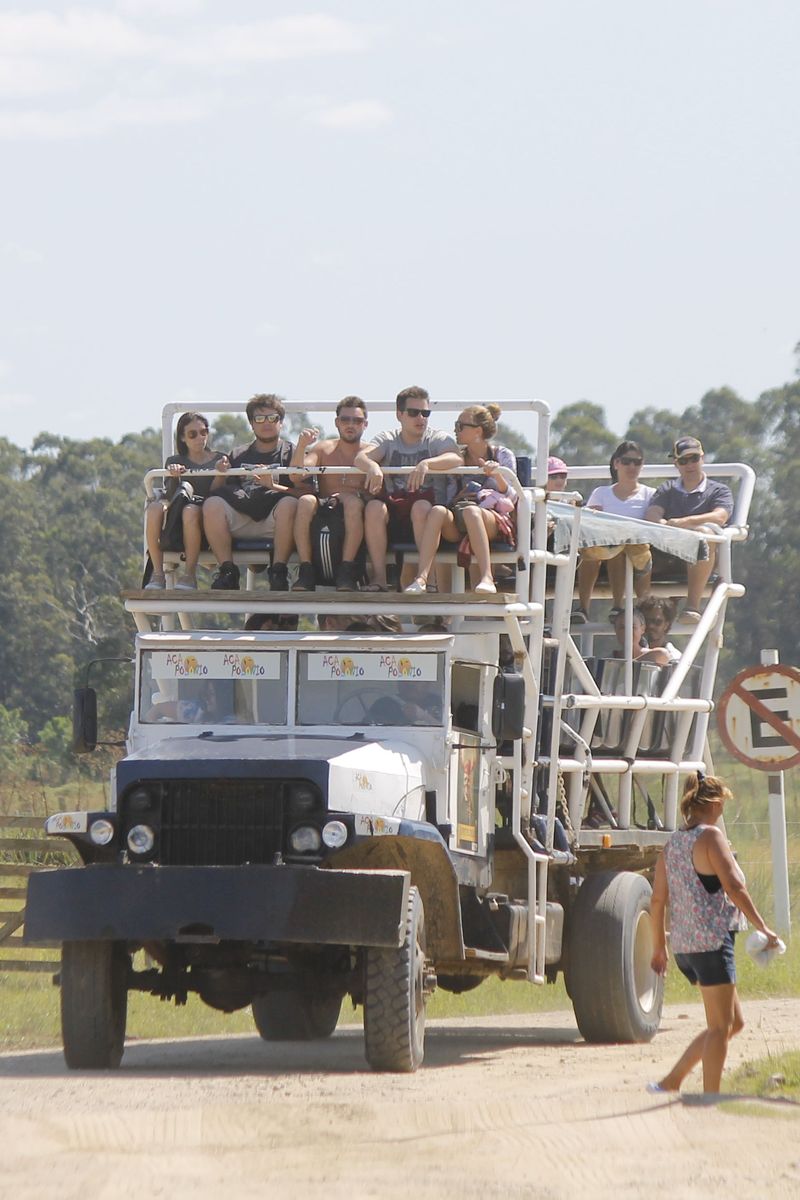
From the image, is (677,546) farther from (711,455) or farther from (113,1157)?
(711,455)

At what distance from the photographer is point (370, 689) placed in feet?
40.9

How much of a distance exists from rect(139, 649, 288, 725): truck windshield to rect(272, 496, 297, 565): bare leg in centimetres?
78

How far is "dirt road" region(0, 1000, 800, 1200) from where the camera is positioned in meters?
7.77

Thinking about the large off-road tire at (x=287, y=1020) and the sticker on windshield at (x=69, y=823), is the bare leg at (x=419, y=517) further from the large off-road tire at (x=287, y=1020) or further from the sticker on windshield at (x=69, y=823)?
the large off-road tire at (x=287, y=1020)

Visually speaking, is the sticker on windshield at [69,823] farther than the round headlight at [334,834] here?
Yes

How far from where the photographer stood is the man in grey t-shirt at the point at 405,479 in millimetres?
12828

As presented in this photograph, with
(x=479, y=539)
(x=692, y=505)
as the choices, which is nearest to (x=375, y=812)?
(x=479, y=539)

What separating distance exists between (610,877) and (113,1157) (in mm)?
6487

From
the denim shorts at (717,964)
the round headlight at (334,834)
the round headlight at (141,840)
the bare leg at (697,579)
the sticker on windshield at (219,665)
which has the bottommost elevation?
the denim shorts at (717,964)

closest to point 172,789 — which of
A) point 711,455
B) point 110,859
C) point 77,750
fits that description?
point 110,859

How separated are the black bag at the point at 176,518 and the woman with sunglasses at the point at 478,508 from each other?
152cm

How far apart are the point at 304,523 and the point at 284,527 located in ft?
0.48

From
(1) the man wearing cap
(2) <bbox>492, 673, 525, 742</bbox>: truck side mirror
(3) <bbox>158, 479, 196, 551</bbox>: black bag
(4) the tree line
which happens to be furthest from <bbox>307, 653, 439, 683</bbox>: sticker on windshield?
(4) the tree line

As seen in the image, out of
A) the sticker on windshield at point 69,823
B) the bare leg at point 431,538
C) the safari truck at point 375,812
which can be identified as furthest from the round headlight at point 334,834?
the bare leg at point 431,538
